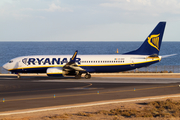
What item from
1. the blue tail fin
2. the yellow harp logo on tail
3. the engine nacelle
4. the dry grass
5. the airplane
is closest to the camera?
the dry grass

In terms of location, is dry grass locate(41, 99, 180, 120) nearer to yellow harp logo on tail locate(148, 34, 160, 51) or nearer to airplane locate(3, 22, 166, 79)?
airplane locate(3, 22, 166, 79)

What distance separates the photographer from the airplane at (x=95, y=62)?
45.0 metres

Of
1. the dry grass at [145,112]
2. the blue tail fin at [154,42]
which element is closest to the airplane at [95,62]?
the blue tail fin at [154,42]

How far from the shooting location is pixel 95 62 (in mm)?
45875

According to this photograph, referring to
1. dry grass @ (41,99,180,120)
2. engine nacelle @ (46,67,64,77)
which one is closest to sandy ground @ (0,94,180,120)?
dry grass @ (41,99,180,120)

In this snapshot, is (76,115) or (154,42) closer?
(76,115)

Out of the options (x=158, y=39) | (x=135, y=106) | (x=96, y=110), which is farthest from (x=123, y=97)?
(x=158, y=39)

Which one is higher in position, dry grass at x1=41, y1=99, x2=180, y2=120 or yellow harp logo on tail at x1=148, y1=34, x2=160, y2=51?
yellow harp logo on tail at x1=148, y1=34, x2=160, y2=51

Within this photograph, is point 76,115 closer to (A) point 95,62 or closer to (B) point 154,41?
(A) point 95,62

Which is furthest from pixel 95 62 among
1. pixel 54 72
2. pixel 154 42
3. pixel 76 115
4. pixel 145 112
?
pixel 76 115

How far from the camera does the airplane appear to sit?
4497 cm

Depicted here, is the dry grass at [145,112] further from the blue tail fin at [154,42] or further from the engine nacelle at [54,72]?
the blue tail fin at [154,42]

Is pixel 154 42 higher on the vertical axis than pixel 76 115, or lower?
higher

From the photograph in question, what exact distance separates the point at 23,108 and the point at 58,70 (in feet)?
76.9
